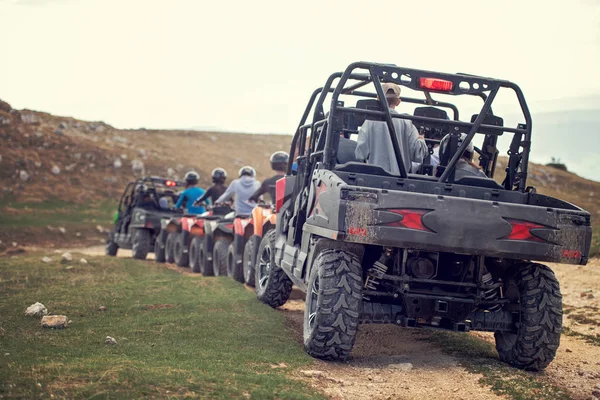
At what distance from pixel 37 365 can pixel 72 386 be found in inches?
27.3

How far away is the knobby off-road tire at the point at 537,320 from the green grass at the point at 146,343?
1.79 metres

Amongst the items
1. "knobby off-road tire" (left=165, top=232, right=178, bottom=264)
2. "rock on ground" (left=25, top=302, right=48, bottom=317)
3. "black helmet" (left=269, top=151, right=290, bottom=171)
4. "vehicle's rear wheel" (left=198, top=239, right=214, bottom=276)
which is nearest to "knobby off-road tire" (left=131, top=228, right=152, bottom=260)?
"knobby off-road tire" (left=165, top=232, right=178, bottom=264)

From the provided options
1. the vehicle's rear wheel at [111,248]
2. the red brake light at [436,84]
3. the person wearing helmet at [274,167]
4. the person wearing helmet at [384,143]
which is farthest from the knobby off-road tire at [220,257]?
the vehicle's rear wheel at [111,248]

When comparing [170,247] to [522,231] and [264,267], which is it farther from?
[522,231]

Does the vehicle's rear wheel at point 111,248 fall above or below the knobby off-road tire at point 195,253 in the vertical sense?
below

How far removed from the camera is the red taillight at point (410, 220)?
6.08m

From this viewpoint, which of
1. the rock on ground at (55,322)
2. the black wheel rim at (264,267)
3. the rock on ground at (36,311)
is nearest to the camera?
the rock on ground at (55,322)

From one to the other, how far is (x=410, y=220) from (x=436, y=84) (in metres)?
1.64

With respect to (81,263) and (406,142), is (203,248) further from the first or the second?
(406,142)

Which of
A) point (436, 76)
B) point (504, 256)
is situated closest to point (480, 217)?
point (504, 256)

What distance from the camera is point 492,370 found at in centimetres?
638

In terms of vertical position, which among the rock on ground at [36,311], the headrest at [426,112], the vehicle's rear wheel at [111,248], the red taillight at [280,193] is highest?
the headrest at [426,112]

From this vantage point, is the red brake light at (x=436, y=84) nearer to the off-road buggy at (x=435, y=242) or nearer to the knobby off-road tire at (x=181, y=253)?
the off-road buggy at (x=435, y=242)

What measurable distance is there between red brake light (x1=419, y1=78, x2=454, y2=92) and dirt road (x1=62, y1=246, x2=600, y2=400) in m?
2.37
